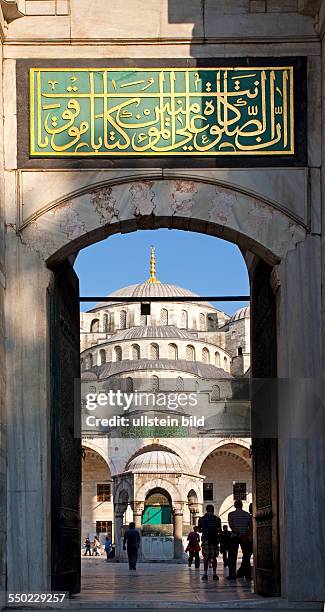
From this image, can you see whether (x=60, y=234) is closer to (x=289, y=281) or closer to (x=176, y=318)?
(x=289, y=281)

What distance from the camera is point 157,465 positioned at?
39281 mm

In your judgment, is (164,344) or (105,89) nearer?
(105,89)

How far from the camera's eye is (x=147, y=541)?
36.4 meters

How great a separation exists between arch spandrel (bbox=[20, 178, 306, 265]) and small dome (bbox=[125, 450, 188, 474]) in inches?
1182

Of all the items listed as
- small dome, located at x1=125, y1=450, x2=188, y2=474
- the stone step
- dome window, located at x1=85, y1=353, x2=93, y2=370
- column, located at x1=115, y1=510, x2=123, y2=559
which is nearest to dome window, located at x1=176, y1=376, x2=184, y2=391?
dome window, located at x1=85, y1=353, x2=93, y2=370

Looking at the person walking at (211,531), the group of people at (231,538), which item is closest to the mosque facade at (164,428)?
the group of people at (231,538)

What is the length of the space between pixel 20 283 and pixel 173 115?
5.60 ft

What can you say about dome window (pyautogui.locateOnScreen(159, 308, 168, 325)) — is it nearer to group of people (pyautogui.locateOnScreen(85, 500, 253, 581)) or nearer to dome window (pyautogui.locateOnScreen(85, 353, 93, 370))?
dome window (pyautogui.locateOnScreen(85, 353, 93, 370))

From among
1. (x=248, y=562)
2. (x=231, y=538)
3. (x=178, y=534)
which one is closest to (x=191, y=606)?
(x=231, y=538)

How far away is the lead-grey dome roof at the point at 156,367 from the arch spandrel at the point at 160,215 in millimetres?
48731

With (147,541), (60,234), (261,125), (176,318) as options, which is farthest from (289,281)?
(176,318)

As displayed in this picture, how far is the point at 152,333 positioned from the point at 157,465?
24450 millimetres

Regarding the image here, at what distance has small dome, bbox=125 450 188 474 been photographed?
37594 millimetres

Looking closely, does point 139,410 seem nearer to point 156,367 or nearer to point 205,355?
point 156,367
